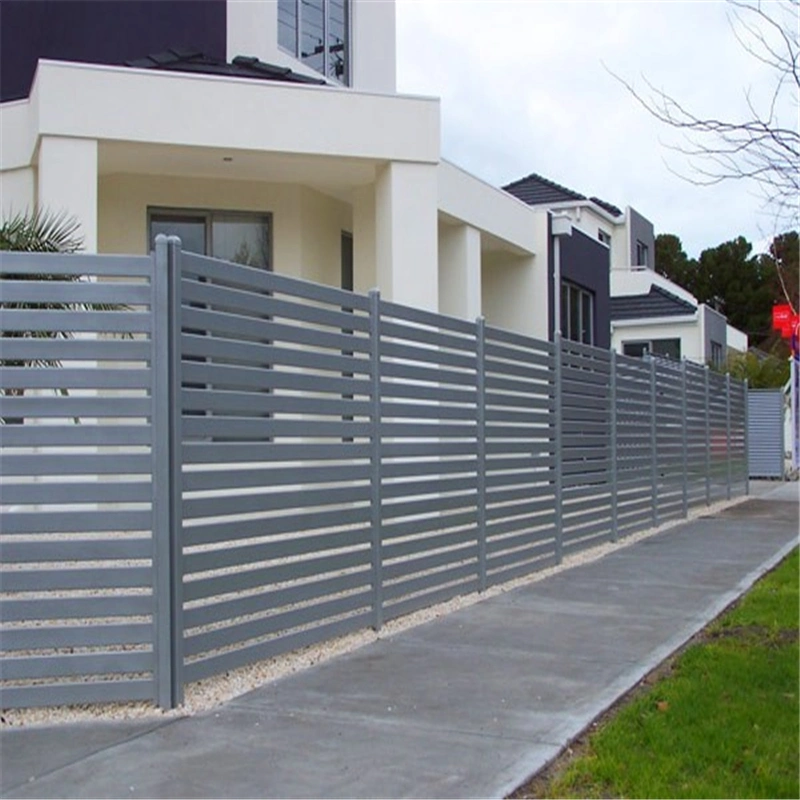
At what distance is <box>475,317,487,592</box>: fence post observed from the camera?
928 cm

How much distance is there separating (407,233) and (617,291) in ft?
81.0

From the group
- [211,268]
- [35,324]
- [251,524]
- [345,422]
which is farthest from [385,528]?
[35,324]

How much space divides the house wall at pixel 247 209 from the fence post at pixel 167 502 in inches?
328

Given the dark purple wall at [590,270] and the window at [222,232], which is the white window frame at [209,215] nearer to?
the window at [222,232]

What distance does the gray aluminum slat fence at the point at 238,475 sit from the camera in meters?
5.41

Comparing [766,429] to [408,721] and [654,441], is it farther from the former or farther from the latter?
[408,721]

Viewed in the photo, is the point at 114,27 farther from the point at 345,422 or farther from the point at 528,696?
the point at 528,696

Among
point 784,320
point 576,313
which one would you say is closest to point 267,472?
point 784,320

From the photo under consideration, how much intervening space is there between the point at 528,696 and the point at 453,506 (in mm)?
3061

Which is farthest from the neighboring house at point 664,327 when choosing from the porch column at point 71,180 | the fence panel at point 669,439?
the porch column at point 71,180

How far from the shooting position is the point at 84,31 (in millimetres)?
14891

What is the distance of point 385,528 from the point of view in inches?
303

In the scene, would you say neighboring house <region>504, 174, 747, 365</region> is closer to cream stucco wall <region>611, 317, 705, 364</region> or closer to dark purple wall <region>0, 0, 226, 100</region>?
cream stucco wall <region>611, 317, 705, 364</region>

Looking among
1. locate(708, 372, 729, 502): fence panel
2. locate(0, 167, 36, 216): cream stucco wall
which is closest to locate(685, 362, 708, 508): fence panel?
locate(708, 372, 729, 502): fence panel
